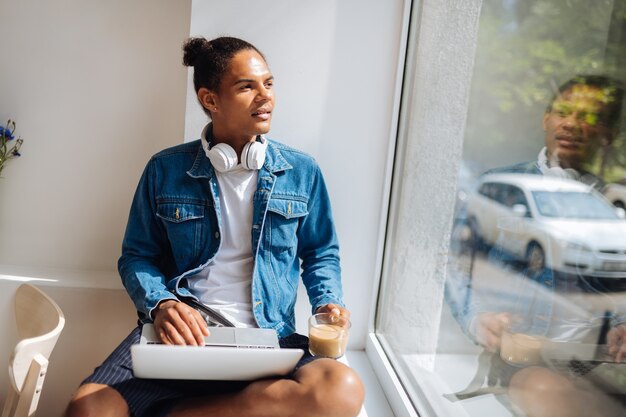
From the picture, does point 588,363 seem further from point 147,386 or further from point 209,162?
point 209,162

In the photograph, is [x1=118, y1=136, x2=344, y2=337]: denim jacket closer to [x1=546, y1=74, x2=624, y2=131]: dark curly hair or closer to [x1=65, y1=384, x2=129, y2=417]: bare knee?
[x1=65, y1=384, x2=129, y2=417]: bare knee

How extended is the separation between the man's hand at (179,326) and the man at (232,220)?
63mm

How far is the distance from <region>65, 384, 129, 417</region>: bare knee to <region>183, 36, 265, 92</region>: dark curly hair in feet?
2.76

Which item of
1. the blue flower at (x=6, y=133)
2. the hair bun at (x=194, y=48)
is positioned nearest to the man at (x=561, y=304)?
the hair bun at (x=194, y=48)

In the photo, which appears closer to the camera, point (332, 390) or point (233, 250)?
point (332, 390)

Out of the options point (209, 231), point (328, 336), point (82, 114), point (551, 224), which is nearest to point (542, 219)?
point (551, 224)

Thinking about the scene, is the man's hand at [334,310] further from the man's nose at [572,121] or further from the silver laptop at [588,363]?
the man's nose at [572,121]

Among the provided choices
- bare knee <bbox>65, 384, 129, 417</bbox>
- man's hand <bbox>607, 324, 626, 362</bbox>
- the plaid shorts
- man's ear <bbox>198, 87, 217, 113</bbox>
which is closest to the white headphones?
man's ear <bbox>198, 87, 217, 113</bbox>

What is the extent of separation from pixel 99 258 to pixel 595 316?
171 cm

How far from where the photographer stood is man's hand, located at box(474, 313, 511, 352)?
49.4 inches

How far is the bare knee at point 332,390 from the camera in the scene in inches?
53.0

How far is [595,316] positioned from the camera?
924 mm

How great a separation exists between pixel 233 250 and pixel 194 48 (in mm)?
602

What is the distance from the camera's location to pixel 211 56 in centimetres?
164
